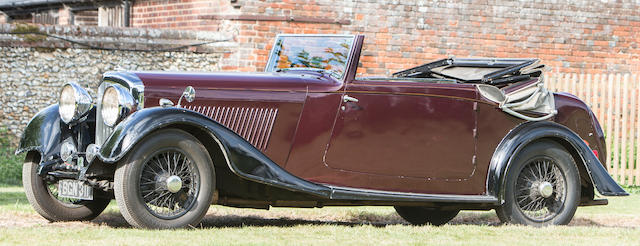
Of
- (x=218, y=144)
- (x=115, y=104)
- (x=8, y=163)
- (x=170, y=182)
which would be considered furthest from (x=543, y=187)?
(x=8, y=163)

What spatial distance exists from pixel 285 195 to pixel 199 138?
750 millimetres

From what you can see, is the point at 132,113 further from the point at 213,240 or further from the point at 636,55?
the point at 636,55

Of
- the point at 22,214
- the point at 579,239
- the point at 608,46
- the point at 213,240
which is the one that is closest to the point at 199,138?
the point at 213,240

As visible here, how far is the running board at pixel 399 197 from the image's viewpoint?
729 cm

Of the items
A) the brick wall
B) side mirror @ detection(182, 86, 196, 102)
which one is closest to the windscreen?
side mirror @ detection(182, 86, 196, 102)

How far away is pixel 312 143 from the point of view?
7293 mm

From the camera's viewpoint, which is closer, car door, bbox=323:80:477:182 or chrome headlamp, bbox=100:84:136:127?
chrome headlamp, bbox=100:84:136:127

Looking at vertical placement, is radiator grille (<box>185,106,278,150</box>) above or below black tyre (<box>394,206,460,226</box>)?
above

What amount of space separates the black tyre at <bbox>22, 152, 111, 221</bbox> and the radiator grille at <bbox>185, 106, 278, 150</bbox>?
121cm

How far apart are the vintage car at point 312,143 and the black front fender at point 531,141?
0.04ft

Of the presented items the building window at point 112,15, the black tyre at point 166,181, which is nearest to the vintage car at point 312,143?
the black tyre at point 166,181

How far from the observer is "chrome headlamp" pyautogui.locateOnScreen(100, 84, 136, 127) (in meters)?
6.89

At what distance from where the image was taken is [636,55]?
65.2 feet

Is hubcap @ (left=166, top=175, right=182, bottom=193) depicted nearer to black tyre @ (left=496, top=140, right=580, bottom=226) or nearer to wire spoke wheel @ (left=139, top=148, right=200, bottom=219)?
wire spoke wheel @ (left=139, top=148, right=200, bottom=219)
